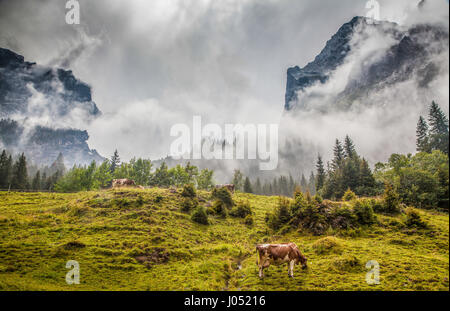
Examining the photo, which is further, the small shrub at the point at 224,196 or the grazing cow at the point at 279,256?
the small shrub at the point at 224,196

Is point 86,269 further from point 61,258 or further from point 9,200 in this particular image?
point 9,200

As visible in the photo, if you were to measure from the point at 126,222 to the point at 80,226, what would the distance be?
442cm

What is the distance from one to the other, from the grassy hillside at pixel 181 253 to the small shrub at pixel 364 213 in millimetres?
738

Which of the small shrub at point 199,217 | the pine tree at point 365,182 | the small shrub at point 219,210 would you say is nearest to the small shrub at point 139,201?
the small shrub at point 199,217

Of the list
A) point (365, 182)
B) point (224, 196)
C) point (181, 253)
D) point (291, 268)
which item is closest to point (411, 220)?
point (291, 268)

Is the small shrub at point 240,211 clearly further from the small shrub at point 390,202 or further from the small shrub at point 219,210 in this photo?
the small shrub at point 390,202

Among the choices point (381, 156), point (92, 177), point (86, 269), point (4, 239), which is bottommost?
point (86, 269)

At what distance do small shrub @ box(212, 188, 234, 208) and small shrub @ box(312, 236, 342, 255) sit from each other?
63.3ft

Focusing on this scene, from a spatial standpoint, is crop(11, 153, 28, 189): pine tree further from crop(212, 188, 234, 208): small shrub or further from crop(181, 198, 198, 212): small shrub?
crop(212, 188, 234, 208): small shrub

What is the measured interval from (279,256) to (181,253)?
29.4ft

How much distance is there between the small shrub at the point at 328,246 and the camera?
16.0 metres

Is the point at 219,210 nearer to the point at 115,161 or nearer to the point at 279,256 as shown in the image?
the point at 279,256

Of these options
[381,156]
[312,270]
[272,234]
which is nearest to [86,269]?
[312,270]

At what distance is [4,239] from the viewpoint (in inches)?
631
